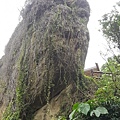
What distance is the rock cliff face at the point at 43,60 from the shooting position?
5082 mm

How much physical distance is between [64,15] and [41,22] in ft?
2.07

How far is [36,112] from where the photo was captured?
16.7ft

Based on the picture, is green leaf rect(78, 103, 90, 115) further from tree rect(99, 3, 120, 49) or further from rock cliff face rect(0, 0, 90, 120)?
tree rect(99, 3, 120, 49)

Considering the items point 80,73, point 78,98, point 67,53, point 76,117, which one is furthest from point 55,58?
point 76,117

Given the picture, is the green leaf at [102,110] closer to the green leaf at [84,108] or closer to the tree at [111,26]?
the green leaf at [84,108]

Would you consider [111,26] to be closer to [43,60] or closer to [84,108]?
[43,60]

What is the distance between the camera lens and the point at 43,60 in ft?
17.6

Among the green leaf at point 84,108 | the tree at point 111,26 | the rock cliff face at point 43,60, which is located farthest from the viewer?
the tree at point 111,26

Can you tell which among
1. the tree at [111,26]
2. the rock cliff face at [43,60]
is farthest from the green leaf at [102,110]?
the tree at [111,26]

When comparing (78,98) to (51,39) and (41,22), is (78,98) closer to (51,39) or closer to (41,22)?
(51,39)

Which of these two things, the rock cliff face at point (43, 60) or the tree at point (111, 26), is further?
the tree at point (111, 26)

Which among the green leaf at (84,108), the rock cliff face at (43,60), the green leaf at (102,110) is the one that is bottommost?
the green leaf at (102,110)

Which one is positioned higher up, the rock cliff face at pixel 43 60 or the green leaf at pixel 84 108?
the rock cliff face at pixel 43 60

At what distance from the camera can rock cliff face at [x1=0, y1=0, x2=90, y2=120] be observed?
5.08 metres
